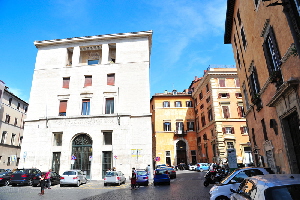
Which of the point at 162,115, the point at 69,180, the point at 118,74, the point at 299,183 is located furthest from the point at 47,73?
the point at 299,183

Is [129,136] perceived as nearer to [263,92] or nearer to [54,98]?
[54,98]

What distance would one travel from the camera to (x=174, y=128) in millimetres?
48406

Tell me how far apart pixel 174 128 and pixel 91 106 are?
2505 cm

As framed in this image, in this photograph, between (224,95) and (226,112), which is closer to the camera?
(226,112)

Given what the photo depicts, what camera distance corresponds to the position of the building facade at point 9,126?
3666 centimetres

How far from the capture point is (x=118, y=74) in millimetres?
29062

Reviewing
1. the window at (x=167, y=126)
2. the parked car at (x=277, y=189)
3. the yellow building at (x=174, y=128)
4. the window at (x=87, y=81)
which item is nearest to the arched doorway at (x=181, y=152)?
the yellow building at (x=174, y=128)

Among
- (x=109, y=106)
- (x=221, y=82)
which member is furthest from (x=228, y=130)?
(x=109, y=106)

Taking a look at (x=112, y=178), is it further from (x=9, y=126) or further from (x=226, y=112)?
(x=9, y=126)

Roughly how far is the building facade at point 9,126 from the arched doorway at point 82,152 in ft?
49.6

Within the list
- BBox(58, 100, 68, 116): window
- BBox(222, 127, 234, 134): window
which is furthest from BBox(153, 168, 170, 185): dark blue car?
BBox(222, 127, 234, 134): window

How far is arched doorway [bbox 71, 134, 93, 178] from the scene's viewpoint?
2522 cm

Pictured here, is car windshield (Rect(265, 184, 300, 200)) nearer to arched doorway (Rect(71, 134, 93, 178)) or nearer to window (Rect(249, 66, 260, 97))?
window (Rect(249, 66, 260, 97))

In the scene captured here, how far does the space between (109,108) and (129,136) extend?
474cm
